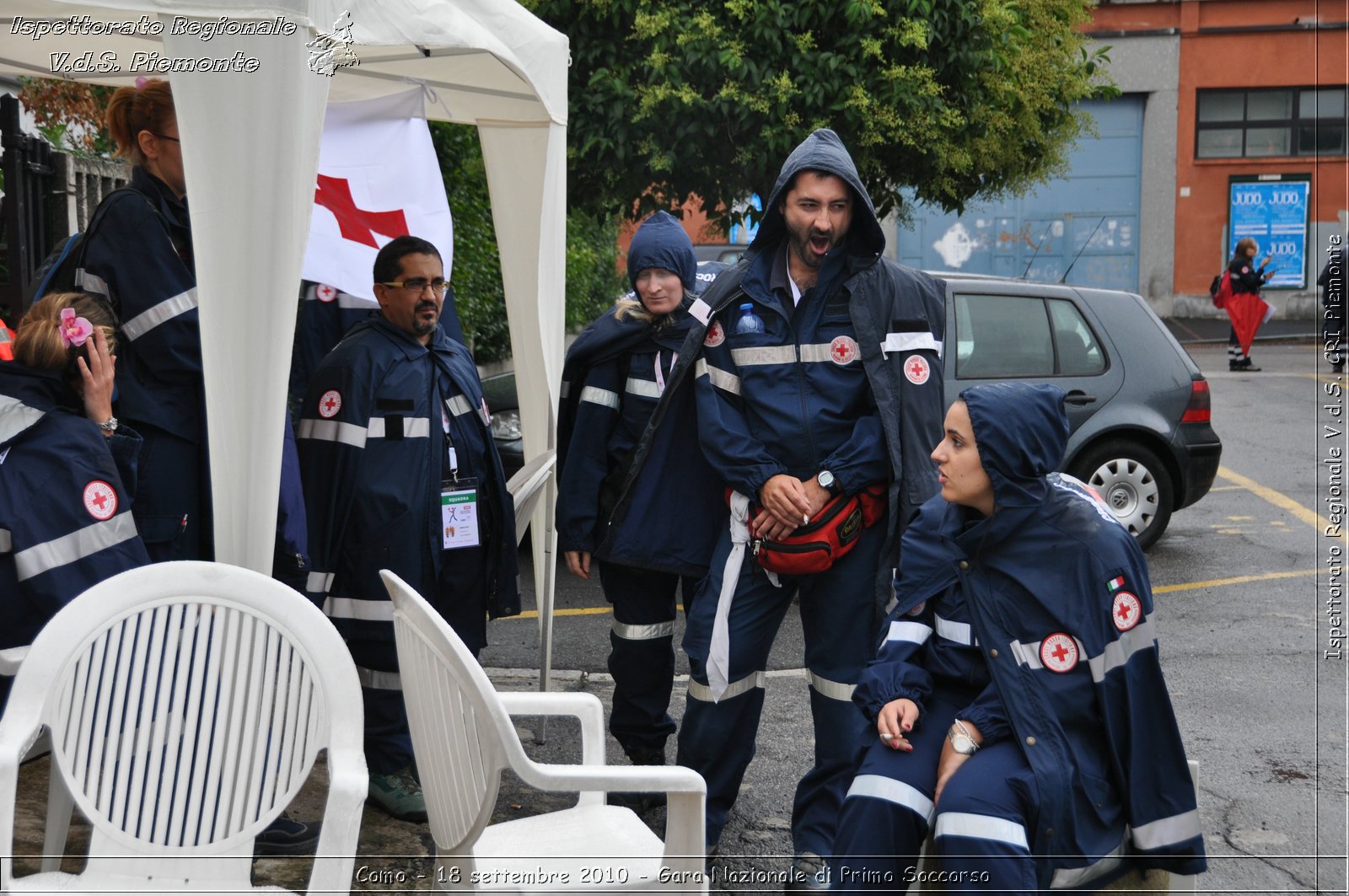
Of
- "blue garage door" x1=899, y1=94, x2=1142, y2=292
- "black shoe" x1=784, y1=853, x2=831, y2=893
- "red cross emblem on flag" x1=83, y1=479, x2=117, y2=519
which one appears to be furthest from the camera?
"blue garage door" x1=899, y1=94, x2=1142, y2=292

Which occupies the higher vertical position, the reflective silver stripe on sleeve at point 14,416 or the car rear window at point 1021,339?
the car rear window at point 1021,339

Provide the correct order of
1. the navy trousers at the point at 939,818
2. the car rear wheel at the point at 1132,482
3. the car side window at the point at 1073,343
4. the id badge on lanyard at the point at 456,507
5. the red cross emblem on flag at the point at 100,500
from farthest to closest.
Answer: the car rear wheel at the point at 1132,482
the car side window at the point at 1073,343
the id badge on lanyard at the point at 456,507
the red cross emblem on flag at the point at 100,500
the navy trousers at the point at 939,818

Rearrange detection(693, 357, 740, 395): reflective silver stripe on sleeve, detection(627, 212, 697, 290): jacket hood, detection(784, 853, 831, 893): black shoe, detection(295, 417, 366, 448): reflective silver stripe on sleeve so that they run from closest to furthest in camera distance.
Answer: detection(784, 853, 831, 893): black shoe → detection(693, 357, 740, 395): reflective silver stripe on sleeve → detection(295, 417, 366, 448): reflective silver stripe on sleeve → detection(627, 212, 697, 290): jacket hood

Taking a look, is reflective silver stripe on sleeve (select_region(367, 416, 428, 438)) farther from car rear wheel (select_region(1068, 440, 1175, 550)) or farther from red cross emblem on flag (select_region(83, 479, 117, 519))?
car rear wheel (select_region(1068, 440, 1175, 550))

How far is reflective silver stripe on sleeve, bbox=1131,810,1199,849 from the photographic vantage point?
282 cm

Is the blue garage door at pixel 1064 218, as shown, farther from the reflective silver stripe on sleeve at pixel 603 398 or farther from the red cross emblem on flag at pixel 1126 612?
the red cross emblem on flag at pixel 1126 612

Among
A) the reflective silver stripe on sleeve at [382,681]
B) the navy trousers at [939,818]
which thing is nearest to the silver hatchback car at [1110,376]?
the reflective silver stripe on sleeve at [382,681]

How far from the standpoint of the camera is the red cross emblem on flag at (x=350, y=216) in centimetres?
554

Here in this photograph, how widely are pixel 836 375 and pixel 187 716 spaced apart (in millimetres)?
1999

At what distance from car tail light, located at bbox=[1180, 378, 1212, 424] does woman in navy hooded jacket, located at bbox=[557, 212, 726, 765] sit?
460cm

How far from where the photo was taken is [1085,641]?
9.47 ft

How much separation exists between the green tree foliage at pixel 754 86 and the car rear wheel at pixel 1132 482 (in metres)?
2.87

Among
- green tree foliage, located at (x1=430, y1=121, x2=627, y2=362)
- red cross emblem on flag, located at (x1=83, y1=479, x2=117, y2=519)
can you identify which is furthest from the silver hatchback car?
red cross emblem on flag, located at (x1=83, y1=479, x2=117, y2=519)

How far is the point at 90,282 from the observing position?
3539mm
